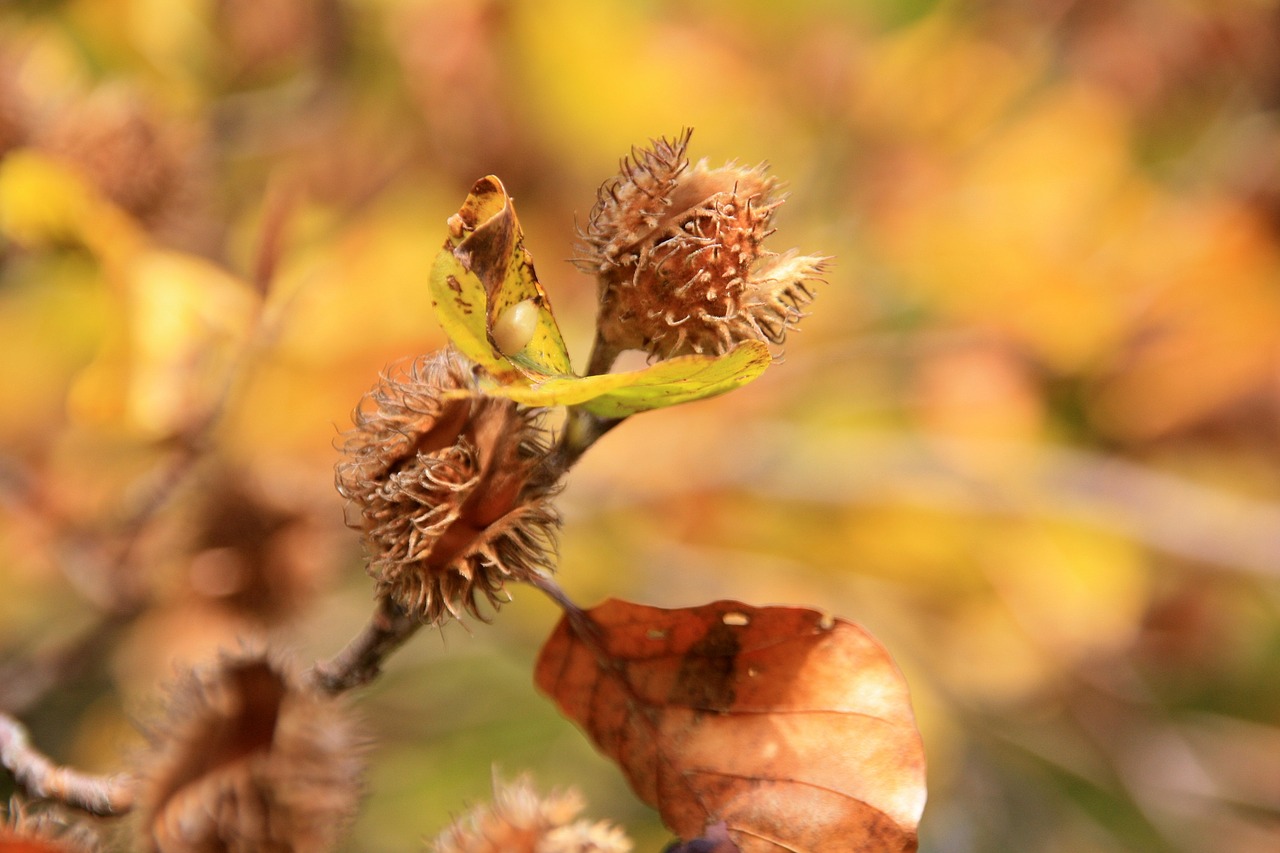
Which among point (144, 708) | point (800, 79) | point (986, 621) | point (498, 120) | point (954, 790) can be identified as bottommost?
point (144, 708)

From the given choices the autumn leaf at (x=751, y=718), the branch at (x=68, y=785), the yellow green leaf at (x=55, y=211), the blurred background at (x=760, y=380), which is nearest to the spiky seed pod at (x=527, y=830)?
the autumn leaf at (x=751, y=718)

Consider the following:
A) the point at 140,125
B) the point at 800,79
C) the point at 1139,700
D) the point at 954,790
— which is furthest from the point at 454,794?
the point at 800,79

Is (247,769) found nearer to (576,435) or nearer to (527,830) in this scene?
(527,830)

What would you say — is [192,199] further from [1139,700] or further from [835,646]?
[1139,700]

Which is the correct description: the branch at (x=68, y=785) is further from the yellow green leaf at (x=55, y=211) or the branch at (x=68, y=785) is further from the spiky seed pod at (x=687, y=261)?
the yellow green leaf at (x=55, y=211)

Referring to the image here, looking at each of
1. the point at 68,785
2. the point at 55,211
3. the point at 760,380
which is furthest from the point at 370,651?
the point at 760,380

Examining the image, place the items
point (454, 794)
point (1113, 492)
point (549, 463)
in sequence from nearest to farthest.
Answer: point (549, 463), point (454, 794), point (1113, 492)

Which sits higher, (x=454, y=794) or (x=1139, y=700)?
(x=1139, y=700)

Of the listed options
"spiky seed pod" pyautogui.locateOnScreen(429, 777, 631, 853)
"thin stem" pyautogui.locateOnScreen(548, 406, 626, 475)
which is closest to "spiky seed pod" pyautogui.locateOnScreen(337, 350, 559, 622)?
"thin stem" pyautogui.locateOnScreen(548, 406, 626, 475)
